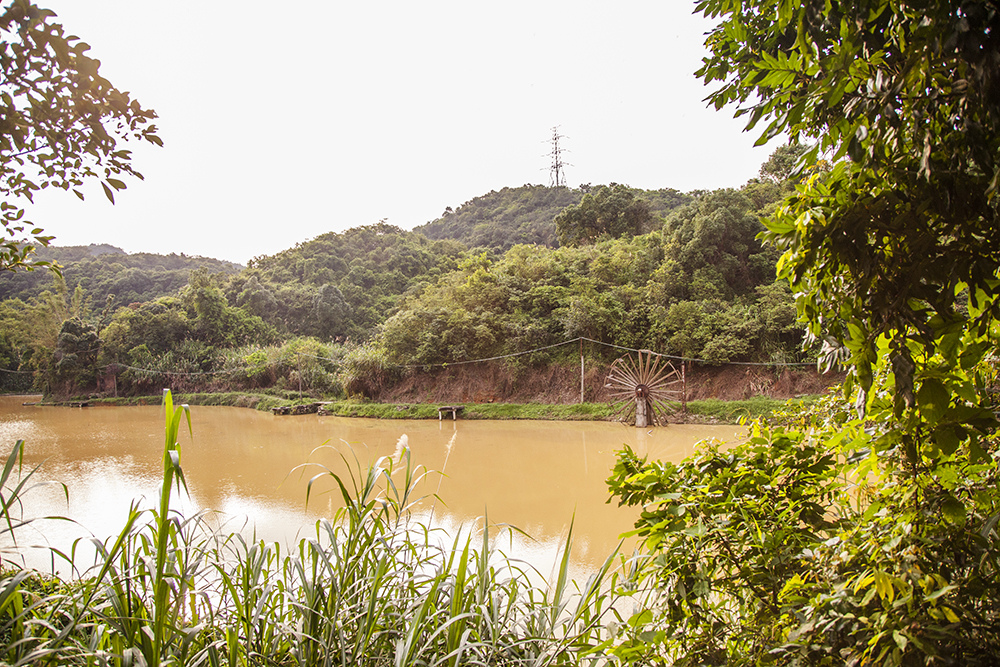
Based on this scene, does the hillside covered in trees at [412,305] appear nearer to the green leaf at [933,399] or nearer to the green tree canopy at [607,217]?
the green tree canopy at [607,217]

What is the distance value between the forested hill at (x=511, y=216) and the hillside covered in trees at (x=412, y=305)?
45.9 inches

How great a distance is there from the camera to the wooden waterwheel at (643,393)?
1042 cm

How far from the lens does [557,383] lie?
13.2 metres

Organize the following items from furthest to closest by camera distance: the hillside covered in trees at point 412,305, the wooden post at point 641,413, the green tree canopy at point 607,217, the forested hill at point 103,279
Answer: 1. the forested hill at point 103,279
2. the green tree canopy at point 607,217
3. the hillside covered in trees at point 412,305
4. the wooden post at point 641,413

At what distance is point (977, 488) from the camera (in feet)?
3.07

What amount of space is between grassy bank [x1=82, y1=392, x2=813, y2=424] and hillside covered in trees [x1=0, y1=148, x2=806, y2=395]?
3.71ft

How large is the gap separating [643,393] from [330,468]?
19.8ft

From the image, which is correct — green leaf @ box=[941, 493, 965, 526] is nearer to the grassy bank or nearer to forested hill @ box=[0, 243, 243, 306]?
the grassy bank

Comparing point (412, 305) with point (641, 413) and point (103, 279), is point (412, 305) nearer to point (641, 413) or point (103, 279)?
point (641, 413)

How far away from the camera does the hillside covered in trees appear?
1287 centimetres

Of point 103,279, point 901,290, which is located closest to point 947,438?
point 901,290

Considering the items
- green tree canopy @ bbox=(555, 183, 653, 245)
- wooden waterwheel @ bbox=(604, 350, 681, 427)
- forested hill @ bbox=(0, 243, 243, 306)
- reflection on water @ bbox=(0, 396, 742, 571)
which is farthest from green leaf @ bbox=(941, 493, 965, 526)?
forested hill @ bbox=(0, 243, 243, 306)

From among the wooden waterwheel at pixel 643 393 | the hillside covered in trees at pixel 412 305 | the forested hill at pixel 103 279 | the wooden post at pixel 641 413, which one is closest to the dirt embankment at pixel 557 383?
the hillside covered in trees at pixel 412 305

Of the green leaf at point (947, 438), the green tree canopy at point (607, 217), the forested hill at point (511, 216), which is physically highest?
the forested hill at point (511, 216)
